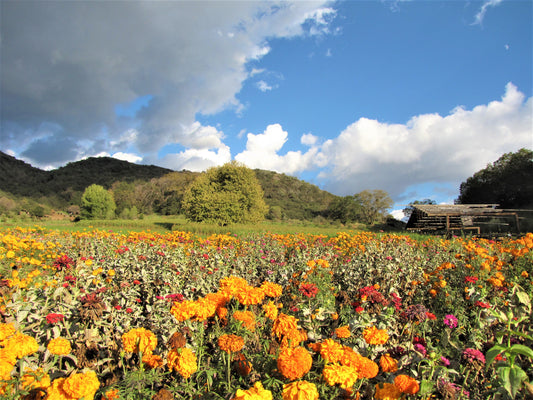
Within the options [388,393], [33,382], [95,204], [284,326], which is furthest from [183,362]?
[95,204]

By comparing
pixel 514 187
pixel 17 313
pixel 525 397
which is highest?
pixel 514 187

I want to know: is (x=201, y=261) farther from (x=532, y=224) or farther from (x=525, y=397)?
(x=532, y=224)

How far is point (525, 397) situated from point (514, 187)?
40.3m

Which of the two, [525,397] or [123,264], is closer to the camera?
[525,397]

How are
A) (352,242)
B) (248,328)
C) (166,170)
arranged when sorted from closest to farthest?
(248,328) → (352,242) → (166,170)

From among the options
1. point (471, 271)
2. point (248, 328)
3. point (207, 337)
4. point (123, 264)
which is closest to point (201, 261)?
point (123, 264)

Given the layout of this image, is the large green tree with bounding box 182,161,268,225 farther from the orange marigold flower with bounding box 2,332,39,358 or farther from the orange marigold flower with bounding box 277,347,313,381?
the orange marigold flower with bounding box 277,347,313,381

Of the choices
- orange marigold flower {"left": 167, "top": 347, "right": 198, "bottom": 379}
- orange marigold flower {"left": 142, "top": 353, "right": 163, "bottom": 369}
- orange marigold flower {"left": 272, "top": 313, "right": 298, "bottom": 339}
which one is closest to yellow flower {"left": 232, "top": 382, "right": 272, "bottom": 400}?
orange marigold flower {"left": 167, "top": 347, "right": 198, "bottom": 379}

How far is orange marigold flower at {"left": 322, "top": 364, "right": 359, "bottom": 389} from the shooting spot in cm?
120

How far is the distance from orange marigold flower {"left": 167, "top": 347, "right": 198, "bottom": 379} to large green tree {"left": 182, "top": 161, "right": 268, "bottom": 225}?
19236 millimetres

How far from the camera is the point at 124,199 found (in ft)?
165

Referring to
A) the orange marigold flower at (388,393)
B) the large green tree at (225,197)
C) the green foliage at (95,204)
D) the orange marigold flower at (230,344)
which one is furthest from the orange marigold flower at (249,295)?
the green foliage at (95,204)

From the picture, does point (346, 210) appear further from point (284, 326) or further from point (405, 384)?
point (405, 384)

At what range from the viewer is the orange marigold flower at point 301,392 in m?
1.06
